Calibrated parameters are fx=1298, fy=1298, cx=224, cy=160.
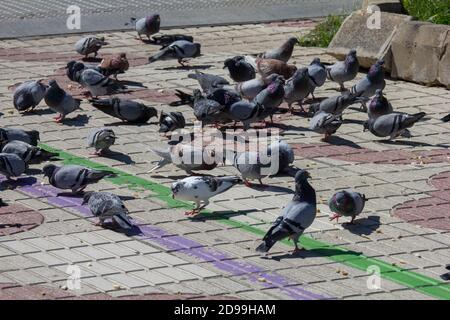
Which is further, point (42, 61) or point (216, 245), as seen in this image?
point (42, 61)

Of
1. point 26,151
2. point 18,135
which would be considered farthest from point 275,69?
point 26,151

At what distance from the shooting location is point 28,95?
15.2 m

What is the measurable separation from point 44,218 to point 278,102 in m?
4.02

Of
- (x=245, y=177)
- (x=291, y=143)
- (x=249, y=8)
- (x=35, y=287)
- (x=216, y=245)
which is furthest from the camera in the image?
(x=249, y=8)

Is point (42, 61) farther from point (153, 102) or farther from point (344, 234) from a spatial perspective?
point (344, 234)

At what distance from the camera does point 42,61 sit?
709 inches

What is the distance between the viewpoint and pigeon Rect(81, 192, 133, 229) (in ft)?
36.7

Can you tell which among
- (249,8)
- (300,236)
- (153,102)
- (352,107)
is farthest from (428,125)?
(249,8)

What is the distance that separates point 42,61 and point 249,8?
435 cm

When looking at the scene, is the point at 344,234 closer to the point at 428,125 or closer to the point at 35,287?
the point at 35,287

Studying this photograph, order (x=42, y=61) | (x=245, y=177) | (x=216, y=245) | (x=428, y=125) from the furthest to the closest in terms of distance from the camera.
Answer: (x=42, y=61) → (x=428, y=125) → (x=245, y=177) → (x=216, y=245)

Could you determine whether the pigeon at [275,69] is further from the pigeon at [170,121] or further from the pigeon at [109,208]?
the pigeon at [109,208]

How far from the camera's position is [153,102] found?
16.0 m

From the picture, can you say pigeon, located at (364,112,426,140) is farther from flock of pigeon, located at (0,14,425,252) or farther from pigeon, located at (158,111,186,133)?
pigeon, located at (158,111,186,133)
